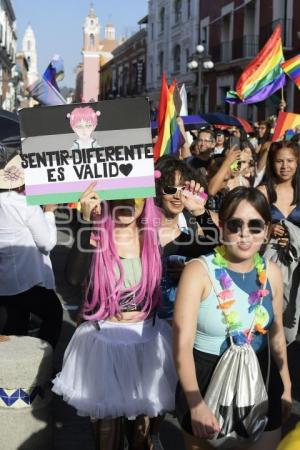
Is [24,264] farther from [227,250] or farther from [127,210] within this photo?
[227,250]

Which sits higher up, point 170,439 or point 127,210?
point 127,210

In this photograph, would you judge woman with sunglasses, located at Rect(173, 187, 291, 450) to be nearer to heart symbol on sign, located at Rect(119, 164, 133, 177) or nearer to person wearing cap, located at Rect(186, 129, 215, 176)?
heart symbol on sign, located at Rect(119, 164, 133, 177)

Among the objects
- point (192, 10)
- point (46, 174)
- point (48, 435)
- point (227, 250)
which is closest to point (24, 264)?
point (48, 435)

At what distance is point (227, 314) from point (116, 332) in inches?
24.7

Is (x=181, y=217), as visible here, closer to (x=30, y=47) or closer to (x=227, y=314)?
(x=227, y=314)

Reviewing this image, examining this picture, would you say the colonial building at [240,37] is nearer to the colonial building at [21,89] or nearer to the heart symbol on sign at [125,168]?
the colonial building at [21,89]

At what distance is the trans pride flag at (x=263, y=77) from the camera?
32.5ft

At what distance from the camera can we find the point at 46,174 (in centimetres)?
286

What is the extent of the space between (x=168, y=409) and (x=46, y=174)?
3.82ft

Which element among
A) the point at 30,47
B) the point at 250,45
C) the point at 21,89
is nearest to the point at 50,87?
the point at 250,45

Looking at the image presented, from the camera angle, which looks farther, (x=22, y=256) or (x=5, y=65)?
(x=5, y=65)

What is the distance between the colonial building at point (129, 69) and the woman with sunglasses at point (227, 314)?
171 ft

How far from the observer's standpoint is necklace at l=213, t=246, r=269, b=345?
256cm

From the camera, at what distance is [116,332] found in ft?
9.74
